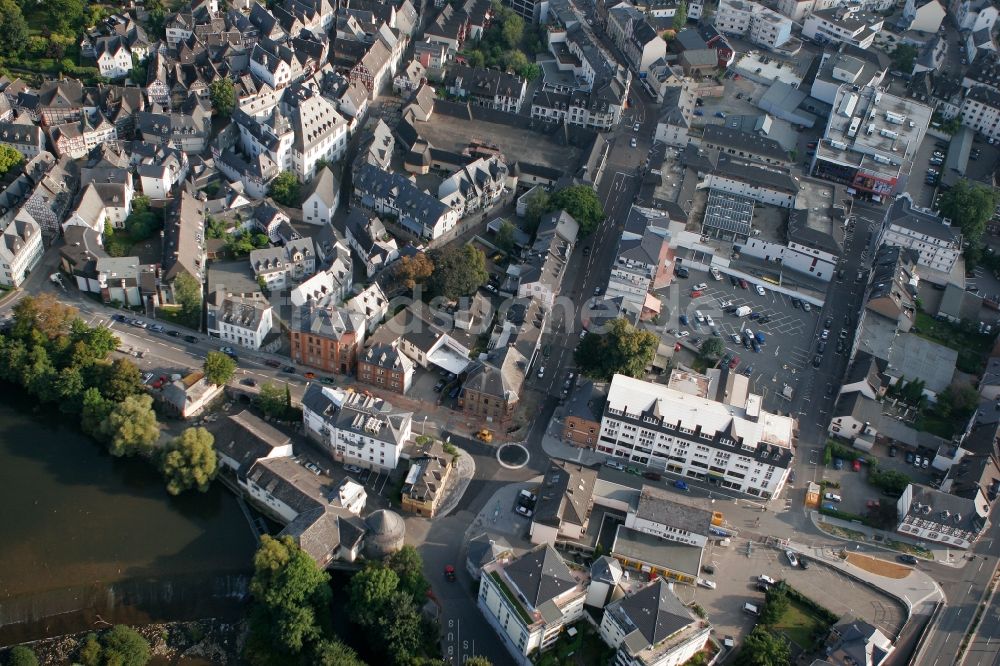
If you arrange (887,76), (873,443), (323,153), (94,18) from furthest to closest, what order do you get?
(887,76) < (94,18) < (323,153) < (873,443)

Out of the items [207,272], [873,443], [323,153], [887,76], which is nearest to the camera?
[873,443]

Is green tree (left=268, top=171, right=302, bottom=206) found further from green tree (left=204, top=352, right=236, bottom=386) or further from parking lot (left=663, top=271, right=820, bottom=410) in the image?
parking lot (left=663, top=271, right=820, bottom=410)

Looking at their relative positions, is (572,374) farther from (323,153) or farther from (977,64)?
(977,64)

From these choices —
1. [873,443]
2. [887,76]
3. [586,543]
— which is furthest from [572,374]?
[887,76]

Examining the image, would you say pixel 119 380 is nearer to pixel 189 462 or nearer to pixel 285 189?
pixel 189 462

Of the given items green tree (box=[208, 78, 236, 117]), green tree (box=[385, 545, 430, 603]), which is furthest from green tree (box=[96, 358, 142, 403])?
green tree (box=[208, 78, 236, 117])

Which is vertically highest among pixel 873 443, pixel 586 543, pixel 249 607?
pixel 873 443
